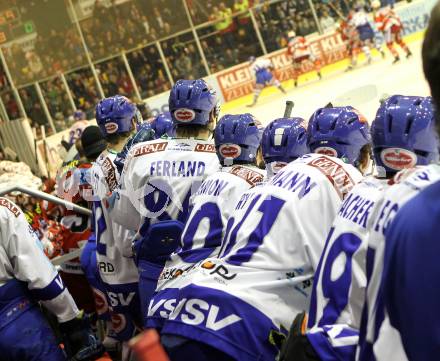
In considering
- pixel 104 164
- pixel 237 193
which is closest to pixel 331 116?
pixel 237 193

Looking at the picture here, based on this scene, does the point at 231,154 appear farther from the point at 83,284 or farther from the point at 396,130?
the point at 83,284

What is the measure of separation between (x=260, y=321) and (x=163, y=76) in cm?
1548

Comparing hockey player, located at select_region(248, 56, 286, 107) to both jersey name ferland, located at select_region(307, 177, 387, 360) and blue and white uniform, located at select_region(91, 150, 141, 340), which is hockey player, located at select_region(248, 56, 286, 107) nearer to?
blue and white uniform, located at select_region(91, 150, 141, 340)

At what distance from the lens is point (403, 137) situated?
6.10 ft

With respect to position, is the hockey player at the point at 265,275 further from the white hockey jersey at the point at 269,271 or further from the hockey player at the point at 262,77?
the hockey player at the point at 262,77

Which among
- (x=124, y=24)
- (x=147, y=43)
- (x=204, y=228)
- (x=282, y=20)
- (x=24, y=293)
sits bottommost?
(x=24, y=293)

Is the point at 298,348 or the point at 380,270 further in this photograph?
the point at 298,348

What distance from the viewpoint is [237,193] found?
8.89ft

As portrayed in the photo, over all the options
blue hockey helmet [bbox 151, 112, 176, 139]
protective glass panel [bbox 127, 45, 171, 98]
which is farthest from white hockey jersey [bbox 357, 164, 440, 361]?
protective glass panel [bbox 127, 45, 171, 98]

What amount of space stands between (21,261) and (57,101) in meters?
13.6

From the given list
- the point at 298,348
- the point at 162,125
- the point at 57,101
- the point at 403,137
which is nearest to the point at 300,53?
the point at 57,101

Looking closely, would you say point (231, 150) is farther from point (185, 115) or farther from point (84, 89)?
point (84, 89)

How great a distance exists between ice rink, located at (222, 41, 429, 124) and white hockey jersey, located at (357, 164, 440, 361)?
8538 millimetres

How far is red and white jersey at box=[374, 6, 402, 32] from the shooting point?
16.3 meters
